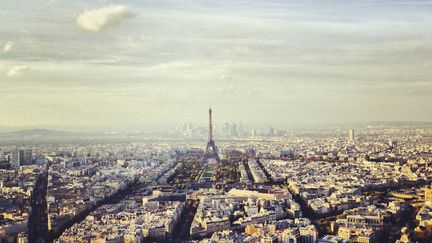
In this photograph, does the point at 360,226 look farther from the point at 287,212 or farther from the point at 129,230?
the point at 129,230

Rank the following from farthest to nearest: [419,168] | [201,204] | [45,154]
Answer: [45,154] → [419,168] → [201,204]

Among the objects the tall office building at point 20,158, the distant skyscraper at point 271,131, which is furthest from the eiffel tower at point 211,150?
the tall office building at point 20,158

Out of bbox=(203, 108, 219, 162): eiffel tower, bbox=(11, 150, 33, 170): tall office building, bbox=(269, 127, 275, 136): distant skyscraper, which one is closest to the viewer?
bbox=(11, 150, 33, 170): tall office building

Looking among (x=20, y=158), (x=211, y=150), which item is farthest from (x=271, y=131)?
(x=20, y=158)

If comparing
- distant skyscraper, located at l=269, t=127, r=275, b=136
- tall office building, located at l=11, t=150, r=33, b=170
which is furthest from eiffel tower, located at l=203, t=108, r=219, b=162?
tall office building, located at l=11, t=150, r=33, b=170

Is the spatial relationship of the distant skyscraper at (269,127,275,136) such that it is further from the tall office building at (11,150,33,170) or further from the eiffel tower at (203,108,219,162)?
the tall office building at (11,150,33,170)

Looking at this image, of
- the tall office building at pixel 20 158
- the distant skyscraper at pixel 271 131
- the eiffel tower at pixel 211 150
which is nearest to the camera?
the tall office building at pixel 20 158

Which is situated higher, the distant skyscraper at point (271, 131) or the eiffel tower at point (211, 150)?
the distant skyscraper at point (271, 131)

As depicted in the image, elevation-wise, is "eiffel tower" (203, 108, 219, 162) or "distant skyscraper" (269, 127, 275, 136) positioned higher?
"distant skyscraper" (269, 127, 275, 136)

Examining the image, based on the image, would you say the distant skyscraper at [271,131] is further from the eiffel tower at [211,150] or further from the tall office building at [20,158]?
the tall office building at [20,158]

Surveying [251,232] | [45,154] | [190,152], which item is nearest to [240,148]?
[190,152]

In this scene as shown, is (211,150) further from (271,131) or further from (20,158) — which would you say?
(20,158)
